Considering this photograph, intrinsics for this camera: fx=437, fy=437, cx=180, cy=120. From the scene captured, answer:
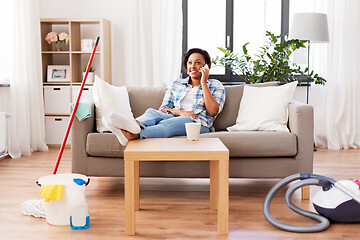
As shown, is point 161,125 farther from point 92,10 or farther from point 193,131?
point 92,10

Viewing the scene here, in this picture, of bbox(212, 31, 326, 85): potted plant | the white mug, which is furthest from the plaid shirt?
bbox(212, 31, 326, 85): potted plant

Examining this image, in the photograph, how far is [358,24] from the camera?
4.71m

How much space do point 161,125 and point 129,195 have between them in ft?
2.44

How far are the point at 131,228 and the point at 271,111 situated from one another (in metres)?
1.44

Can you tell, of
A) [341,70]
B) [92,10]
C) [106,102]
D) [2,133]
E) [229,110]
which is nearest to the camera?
[106,102]

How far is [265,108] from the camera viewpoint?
124 inches

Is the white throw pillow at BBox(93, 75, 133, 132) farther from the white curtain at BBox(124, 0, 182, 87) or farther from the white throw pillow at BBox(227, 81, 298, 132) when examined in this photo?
the white curtain at BBox(124, 0, 182, 87)

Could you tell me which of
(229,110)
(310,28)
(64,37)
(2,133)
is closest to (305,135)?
(229,110)

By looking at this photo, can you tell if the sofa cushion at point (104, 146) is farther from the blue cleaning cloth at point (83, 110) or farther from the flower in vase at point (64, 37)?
the flower in vase at point (64, 37)

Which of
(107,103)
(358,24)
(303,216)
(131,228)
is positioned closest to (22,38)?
(107,103)

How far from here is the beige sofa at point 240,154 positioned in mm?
2779

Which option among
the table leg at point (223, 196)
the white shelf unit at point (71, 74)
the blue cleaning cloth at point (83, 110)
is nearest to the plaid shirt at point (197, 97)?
the blue cleaning cloth at point (83, 110)

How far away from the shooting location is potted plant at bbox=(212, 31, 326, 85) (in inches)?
176

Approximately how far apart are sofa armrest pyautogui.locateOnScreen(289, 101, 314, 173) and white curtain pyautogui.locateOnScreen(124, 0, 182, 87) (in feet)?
7.38
